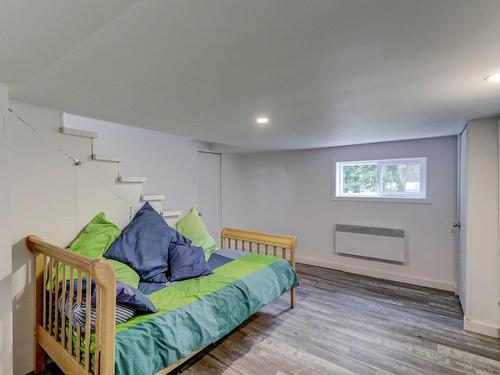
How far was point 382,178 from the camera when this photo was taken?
3.90 metres

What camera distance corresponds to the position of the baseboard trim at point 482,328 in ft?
7.75

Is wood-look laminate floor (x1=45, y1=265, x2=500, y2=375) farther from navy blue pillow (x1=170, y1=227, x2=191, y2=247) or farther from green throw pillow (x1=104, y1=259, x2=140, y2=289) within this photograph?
navy blue pillow (x1=170, y1=227, x2=191, y2=247)

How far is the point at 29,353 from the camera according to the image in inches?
75.7

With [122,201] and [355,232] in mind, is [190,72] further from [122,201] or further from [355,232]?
[355,232]

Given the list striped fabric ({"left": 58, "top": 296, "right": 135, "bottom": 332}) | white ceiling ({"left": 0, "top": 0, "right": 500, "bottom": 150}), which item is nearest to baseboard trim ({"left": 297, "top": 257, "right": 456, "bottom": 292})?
white ceiling ({"left": 0, "top": 0, "right": 500, "bottom": 150})

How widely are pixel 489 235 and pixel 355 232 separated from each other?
170 cm

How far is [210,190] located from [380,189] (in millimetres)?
2714

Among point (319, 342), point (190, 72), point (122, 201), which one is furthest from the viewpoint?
point (122, 201)

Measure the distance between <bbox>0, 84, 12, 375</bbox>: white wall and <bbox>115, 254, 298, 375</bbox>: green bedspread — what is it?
0.60 metres

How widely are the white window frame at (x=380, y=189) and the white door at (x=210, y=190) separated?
6.66 feet

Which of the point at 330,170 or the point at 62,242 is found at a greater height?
the point at 330,170

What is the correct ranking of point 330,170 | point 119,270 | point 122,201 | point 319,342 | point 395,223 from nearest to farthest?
point 119,270, point 319,342, point 122,201, point 395,223, point 330,170

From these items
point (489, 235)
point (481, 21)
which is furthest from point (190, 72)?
point (489, 235)

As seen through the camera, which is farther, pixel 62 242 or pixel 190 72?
pixel 62 242
